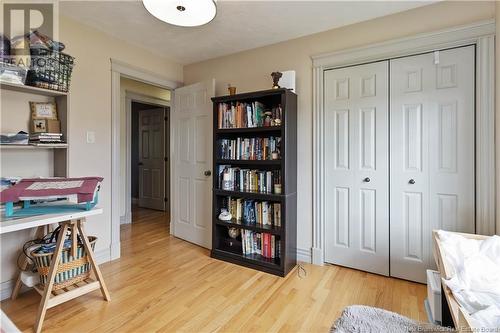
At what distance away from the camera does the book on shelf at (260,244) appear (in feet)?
8.42

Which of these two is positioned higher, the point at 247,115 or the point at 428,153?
the point at 247,115

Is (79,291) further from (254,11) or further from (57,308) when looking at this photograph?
(254,11)

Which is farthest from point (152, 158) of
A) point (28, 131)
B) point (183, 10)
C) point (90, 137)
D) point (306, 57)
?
point (183, 10)

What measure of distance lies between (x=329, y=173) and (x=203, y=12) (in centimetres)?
179

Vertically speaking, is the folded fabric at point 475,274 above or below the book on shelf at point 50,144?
below

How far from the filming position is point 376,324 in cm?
107

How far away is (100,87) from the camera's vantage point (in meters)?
2.61

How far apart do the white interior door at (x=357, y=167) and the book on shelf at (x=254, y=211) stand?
53 centimetres

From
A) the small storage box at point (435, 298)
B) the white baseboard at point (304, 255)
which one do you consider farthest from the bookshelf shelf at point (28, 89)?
the small storage box at point (435, 298)

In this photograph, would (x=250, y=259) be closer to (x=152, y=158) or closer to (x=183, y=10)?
(x=183, y=10)

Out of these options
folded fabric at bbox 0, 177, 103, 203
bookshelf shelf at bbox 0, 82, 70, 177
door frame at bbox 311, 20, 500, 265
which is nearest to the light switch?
bookshelf shelf at bbox 0, 82, 70, 177

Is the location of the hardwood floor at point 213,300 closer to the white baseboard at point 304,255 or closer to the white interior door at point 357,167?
the white baseboard at point 304,255

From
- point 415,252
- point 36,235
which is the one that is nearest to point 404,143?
point 415,252

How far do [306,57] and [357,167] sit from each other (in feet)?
4.08
